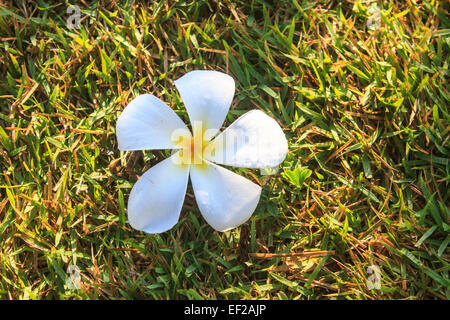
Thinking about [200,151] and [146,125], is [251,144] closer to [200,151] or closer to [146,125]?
[200,151]

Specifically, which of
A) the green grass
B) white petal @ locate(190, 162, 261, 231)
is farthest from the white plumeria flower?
the green grass

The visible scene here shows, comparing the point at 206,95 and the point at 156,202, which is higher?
the point at 206,95

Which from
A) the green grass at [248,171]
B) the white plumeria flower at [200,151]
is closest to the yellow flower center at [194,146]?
the white plumeria flower at [200,151]

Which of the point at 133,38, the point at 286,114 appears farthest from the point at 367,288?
the point at 133,38

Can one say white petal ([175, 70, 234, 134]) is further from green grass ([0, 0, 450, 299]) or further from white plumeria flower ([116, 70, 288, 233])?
green grass ([0, 0, 450, 299])

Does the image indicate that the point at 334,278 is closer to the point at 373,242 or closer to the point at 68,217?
the point at 373,242

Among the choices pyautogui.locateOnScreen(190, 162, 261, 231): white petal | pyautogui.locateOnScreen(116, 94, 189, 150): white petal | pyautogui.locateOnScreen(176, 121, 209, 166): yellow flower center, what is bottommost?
pyautogui.locateOnScreen(190, 162, 261, 231): white petal

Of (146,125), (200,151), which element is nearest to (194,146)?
(200,151)
